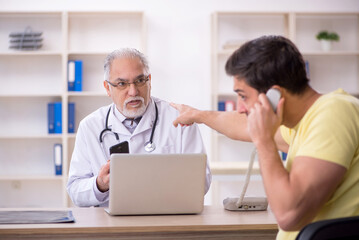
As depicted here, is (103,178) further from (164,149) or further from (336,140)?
(336,140)

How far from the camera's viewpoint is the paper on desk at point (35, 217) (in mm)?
2027

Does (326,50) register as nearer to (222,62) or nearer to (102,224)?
(222,62)

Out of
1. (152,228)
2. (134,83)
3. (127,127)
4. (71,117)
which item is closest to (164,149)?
(127,127)

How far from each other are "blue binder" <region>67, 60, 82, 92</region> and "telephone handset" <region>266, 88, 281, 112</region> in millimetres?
4018

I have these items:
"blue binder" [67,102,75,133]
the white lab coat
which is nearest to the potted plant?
"blue binder" [67,102,75,133]

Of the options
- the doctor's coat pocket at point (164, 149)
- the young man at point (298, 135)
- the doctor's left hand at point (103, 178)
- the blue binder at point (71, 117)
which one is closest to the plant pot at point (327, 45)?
the blue binder at point (71, 117)

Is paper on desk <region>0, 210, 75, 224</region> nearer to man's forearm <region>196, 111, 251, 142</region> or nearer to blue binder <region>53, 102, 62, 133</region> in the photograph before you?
man's forearm <region>196, 111, 251, 142</region>

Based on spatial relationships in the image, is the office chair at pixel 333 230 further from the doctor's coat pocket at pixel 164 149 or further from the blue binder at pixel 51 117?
the blue binder at pixel 51 117

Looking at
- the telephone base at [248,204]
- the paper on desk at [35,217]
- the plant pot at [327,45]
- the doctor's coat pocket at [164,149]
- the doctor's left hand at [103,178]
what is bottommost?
the paper on desk at [35,217]

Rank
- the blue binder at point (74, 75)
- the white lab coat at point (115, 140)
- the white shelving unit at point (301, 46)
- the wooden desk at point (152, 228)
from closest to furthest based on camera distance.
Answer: the wooden desk at point (152, 228) → the white lab coat at point (115, 140) → the blue binder at point (74, 75) → the white shelving unit at point (301, 46)

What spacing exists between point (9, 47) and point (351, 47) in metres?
3.56

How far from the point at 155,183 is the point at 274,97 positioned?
768mm

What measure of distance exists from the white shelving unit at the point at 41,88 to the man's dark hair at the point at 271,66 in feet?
13.4

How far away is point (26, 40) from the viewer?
5.35 m
